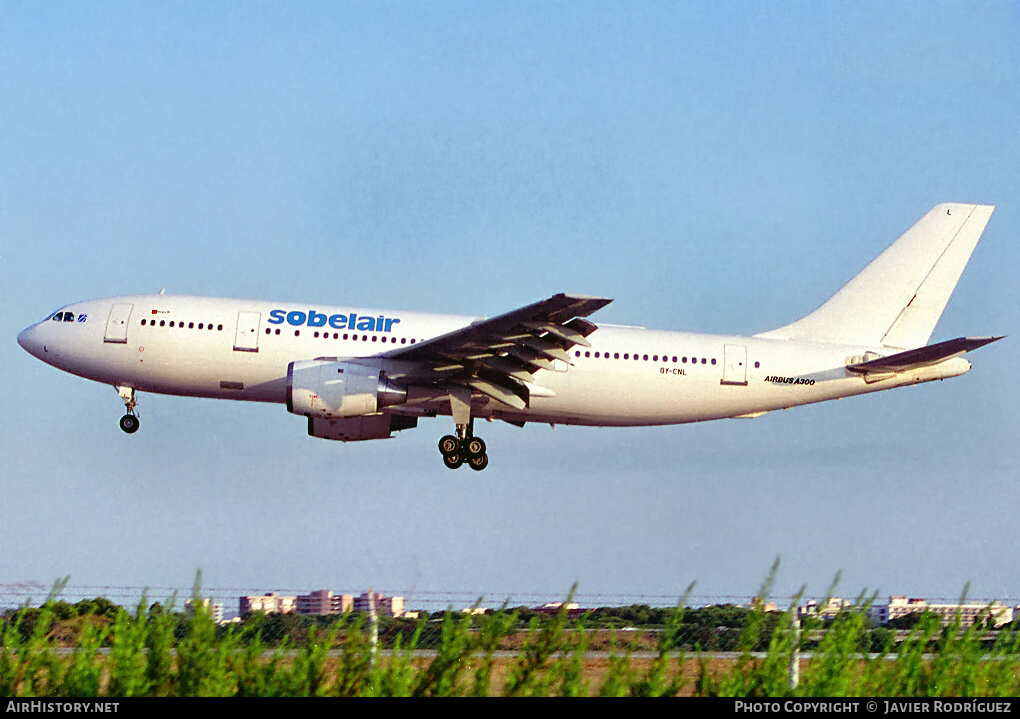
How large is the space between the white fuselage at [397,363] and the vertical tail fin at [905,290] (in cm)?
136

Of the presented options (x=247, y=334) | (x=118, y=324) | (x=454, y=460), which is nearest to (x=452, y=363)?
(x=454, y=460)

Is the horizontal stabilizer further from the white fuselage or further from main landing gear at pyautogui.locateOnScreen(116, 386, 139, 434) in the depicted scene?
main landing gear at pyautogui.locateOnScreen(116, 386, 139, 434)

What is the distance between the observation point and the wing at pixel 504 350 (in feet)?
106

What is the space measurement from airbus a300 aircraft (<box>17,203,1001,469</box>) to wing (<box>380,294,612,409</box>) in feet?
0.20

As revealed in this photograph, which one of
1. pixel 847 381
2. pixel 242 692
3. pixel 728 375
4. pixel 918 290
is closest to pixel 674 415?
pixel 728 375

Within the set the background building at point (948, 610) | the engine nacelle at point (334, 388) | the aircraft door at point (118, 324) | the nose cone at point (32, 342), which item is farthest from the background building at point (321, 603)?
the nose cone at point (32, 342)

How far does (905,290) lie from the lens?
3953cm

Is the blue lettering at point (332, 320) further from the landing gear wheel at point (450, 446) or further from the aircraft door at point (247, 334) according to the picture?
the landing gear wheel at point (450, 446)

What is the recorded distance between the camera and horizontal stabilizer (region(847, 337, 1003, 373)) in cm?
3381

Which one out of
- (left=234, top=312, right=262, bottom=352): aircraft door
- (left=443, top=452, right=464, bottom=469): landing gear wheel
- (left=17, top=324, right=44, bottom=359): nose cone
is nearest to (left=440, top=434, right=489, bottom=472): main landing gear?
(left=443, top=452, right=464, bottom=469): landing gear wheel

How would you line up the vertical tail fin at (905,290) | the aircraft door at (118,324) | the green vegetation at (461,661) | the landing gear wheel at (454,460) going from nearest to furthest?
1. the green vegetation at (461,661)
2. the aircraft door at (118,324)
3. the landing gear wheel at (454,460)
4. the vertical tail fin at (905,290)

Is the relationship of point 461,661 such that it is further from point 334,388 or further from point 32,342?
point 32,342

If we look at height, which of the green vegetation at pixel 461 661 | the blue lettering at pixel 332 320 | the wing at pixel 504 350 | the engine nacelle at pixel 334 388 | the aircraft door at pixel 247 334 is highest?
the blue lettering at pixel 332 320
